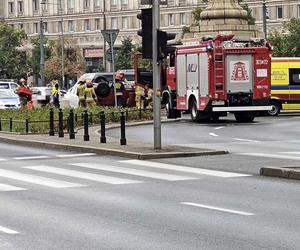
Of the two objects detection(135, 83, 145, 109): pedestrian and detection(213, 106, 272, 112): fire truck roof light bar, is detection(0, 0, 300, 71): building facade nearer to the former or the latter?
detection(135, 83, 145, 109): pedestrian

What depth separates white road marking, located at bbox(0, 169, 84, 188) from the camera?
14.2 m

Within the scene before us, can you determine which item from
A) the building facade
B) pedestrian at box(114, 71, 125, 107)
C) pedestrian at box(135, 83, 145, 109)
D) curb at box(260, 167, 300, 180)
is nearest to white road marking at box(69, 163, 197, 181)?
curb at box(260, 167, 300, 180)

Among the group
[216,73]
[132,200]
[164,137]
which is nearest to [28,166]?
[132,200]

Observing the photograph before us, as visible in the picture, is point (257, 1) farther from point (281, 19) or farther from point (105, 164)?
point (105, 164)

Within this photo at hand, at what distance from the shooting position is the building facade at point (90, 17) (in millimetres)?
114875

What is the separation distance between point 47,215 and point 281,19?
94752mm

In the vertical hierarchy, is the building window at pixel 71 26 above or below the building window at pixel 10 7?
below

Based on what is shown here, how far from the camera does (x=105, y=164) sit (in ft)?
58.4

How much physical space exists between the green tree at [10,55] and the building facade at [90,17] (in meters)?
9.73

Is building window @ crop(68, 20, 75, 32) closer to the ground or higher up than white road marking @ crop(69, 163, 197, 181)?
higher up

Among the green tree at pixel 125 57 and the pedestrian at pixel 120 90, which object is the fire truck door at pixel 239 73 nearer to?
the pedestrian at pixel 120 90

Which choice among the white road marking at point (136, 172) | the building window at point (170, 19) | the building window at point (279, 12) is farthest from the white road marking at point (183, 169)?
the building window at point (170, 19)

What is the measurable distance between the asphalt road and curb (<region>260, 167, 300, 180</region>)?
0.24 metres

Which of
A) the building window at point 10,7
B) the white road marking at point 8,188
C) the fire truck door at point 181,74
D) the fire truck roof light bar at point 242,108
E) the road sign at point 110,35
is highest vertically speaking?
the building window at point 10,7
